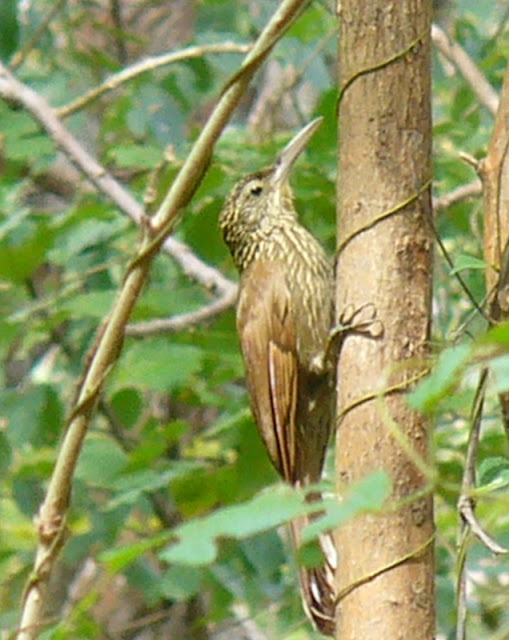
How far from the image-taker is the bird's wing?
2768 mm

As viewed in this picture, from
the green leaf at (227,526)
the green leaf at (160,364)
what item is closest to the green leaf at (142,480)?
the green leaf at (160,364)

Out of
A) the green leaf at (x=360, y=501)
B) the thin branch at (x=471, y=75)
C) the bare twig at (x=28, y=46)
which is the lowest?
the thin branch at (x=471, y=75)

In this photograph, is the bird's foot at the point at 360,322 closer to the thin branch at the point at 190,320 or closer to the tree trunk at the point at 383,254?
the tree trunk at the point at 383,254

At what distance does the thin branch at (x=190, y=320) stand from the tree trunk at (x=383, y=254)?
152cm

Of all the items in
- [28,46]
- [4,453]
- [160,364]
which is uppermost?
[28,46]

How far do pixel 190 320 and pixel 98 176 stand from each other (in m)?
0.49

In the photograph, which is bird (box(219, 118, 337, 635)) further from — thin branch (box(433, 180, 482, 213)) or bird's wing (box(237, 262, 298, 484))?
thin branch (box(433, 180, 482, 213))

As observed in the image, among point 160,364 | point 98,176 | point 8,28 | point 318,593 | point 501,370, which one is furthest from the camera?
point 8,28

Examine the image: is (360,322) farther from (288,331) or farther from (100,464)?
(100,464)

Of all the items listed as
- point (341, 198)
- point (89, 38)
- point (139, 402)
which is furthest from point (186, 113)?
point (341, 198)

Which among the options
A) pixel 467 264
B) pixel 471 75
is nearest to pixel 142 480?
pixel 471 75

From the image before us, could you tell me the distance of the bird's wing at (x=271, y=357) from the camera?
2.77 m

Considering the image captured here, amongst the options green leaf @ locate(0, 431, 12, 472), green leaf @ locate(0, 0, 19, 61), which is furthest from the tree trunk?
green leaf @ locate(0, 0, 19, 61)

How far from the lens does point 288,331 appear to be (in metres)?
2.93
